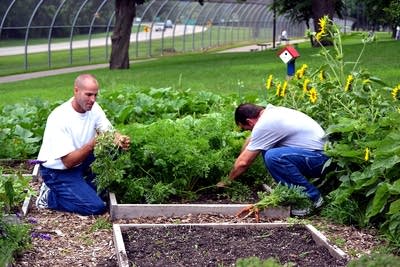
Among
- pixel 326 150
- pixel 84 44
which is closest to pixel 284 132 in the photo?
pixel 326 150

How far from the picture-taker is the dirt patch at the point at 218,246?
5023 mm

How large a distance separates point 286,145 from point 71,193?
183 cm

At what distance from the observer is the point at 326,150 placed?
6168mm

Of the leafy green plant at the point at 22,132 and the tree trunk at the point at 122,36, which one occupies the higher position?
the leafy green plant at the point at 22,132

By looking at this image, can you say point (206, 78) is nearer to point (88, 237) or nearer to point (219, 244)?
point (88, 237)

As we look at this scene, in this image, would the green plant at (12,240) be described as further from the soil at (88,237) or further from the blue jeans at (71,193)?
the blue jeans at (71,193)

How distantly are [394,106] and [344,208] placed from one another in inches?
46.0

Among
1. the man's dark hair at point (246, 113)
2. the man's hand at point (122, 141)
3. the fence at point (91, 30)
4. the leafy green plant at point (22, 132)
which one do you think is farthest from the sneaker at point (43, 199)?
the fence at point (91, 30)

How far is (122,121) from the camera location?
838 centimetres

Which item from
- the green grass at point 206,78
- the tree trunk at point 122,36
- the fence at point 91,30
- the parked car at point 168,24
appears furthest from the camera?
the parked car at point 168,24

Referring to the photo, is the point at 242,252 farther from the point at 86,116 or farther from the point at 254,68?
the point at 254,68

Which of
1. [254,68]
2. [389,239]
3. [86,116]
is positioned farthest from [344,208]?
[254,68]

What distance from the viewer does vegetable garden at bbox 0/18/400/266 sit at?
562cm

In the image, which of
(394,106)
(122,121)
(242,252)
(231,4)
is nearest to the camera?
(242,252)
